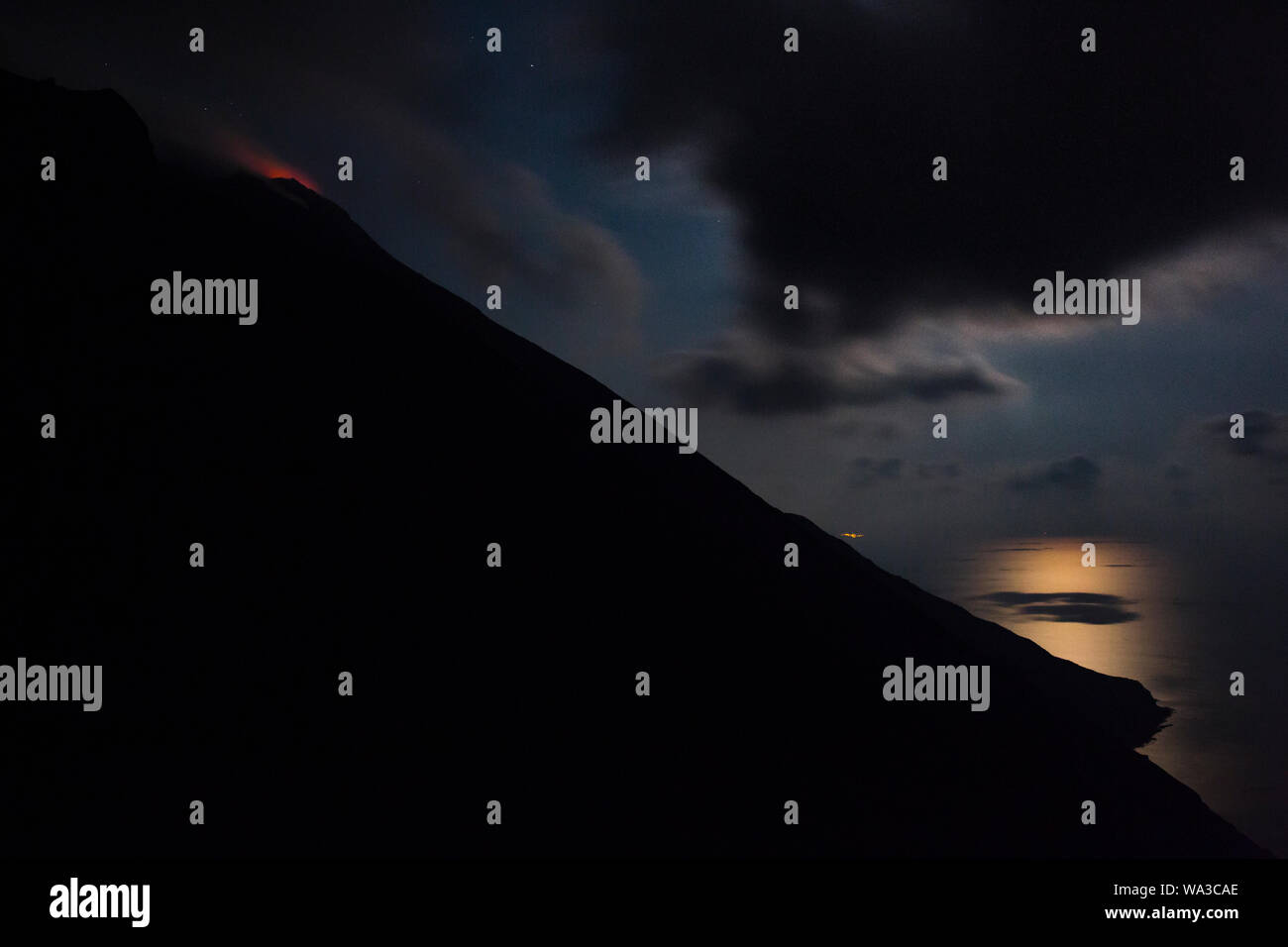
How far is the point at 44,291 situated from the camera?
4694 centimetres

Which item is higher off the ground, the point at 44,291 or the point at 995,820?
the point at 44,291

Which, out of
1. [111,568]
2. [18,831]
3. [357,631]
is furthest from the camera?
[357,631]

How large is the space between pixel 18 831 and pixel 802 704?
130ft

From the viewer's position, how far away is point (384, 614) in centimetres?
4184

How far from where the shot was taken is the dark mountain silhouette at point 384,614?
108 ft

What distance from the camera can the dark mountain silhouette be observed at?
108 feet

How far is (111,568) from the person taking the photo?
37.9 metres
